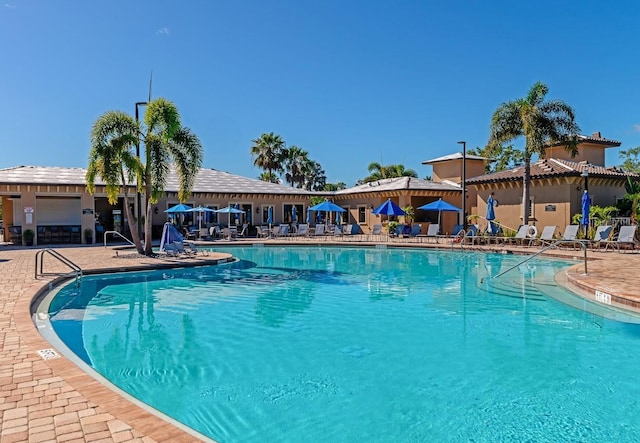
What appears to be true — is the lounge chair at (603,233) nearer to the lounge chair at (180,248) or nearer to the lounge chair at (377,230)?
the lounge chair at (377,230)

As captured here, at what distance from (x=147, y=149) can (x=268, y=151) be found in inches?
966

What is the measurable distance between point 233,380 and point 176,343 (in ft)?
6.40

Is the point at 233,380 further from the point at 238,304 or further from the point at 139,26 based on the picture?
the point at 139,26

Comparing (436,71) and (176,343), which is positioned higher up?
(436,71)

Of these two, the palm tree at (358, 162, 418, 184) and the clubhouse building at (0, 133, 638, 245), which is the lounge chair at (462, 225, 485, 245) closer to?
the clubhouse building at (0, 133, 638, 245)

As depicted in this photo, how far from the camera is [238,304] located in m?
9.82

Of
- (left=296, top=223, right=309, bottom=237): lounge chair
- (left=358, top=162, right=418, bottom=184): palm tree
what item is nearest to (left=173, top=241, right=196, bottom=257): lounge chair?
(left=296, top=223, right=309, bottom=237): lounge chair

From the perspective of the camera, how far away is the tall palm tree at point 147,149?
15828 mm

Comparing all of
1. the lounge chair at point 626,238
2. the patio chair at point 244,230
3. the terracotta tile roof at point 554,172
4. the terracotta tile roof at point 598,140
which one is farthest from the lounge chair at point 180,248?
the terracotta tile roof at point 598,140

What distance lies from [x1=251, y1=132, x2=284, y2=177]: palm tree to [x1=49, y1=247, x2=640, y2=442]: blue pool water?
95.8 feet

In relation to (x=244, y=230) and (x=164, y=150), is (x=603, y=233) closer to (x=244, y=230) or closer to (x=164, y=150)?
(x=164, y=150)

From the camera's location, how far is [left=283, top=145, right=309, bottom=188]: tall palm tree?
44125 mm

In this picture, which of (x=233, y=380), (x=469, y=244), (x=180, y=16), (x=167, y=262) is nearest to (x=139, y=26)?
(x=180, y=16)

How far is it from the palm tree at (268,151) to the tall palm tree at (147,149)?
2361 centimetres
